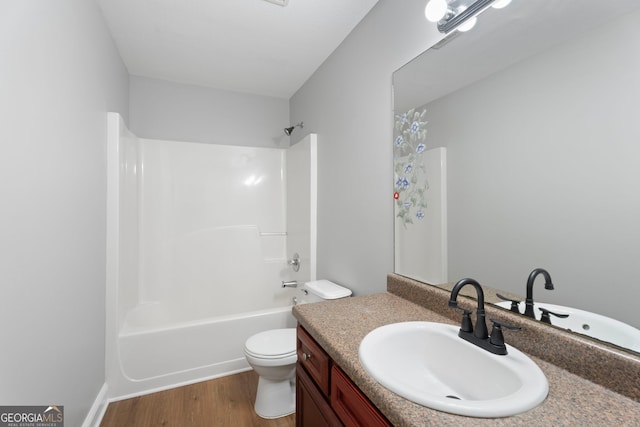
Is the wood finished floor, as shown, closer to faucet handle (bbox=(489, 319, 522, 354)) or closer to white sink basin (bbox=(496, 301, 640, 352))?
faucet handle (bbox=(489, 319, 522, 354))

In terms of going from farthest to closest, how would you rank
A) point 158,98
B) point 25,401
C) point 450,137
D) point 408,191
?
point 158,98
point 408,191
point 450,137
point 25,401

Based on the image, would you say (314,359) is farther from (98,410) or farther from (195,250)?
(195,250)

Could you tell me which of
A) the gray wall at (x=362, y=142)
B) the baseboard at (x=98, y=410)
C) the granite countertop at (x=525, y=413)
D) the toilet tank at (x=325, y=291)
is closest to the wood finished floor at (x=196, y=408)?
the baseboard at (x=98, y=410)

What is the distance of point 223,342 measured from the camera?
7.13 ft

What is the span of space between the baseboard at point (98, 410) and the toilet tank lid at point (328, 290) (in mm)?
1411

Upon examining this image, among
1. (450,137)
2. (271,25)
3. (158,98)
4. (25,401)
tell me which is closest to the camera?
(25,401)

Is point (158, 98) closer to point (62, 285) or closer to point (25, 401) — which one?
point (62, 285)

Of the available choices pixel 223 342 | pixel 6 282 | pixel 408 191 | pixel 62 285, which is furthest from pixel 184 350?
pixel 408 191

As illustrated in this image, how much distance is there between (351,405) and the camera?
2.79 feet

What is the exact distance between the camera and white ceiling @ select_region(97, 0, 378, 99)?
1.68 meters

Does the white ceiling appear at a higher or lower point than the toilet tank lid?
higher

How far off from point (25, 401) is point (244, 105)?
2694mm

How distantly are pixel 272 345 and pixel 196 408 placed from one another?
25.3 inches

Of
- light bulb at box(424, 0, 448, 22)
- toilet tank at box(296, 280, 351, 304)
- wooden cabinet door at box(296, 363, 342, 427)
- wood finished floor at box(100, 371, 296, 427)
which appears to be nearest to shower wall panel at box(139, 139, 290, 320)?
wood finished floor at box(100, 371, 296, 427)
